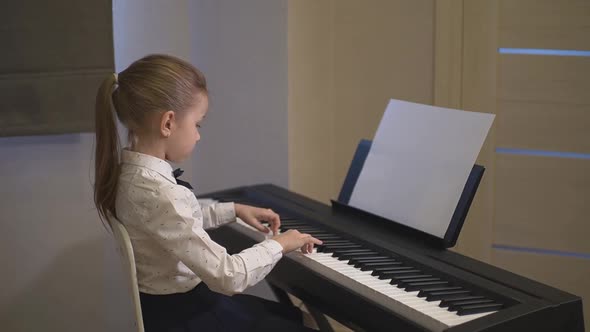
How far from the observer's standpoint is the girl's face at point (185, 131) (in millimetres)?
1848

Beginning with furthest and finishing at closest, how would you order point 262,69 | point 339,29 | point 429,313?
point 339,29, point 262,69, point 429,313

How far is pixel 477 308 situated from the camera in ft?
5.33

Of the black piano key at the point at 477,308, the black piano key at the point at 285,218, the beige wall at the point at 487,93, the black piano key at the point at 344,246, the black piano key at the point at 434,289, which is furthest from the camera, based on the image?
the beige wall at the point at 487,93

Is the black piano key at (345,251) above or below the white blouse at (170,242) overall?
below

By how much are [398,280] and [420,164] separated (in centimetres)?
43

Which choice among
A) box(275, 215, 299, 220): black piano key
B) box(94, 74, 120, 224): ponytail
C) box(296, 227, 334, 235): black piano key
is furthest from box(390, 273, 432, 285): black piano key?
box(94, 74, 120, 224): ponytail

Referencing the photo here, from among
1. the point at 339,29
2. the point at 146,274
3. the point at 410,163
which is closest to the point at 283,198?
the point at 410,163

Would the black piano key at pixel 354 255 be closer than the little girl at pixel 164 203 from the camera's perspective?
No

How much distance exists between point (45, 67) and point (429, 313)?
1.56m

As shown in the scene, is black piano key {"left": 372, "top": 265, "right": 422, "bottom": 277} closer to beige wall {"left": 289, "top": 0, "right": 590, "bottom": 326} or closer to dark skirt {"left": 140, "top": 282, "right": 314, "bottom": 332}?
dark skirt {"left": 140, "top": 282, "right": 314, "bottom": 332}

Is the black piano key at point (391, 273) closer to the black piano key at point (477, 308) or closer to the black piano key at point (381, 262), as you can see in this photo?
the black piano key at point (381, 262)

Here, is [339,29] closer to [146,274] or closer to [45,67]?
[45,67]

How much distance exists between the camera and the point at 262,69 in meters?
2.94

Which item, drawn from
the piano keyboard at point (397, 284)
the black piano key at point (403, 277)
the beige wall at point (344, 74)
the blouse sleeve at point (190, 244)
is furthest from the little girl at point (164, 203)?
the beige wall at point (344, 74)
